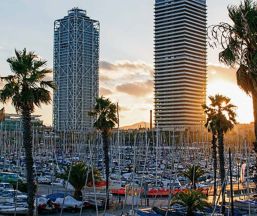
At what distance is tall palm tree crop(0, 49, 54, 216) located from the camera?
2842cm

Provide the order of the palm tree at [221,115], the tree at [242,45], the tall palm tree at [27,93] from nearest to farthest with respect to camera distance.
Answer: the tree at [242,45], the tall palm tree at [27,93], the palm tree at [221,115]

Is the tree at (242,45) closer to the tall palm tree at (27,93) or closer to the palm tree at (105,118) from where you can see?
the tall palm tree at (27,93)

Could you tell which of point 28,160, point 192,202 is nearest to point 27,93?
point 28,160

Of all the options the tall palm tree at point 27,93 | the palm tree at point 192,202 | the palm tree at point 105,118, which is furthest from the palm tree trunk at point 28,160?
the palm tree at point 105,118

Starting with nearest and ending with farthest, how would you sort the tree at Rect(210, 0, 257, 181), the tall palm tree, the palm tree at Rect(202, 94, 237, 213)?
the tree at Rect(210, 0, 257, 181)
the tall palm tree
the palm tree at Rect(202, 94, 237, 213)

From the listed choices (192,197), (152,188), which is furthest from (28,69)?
(152,188)

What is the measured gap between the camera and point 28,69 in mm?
29016

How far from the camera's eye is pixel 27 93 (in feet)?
92.9

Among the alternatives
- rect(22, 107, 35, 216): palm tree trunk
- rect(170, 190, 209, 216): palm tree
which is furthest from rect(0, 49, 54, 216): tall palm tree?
rect(170, 190, 209, 216): palm tree

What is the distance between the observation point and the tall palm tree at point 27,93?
2842cm

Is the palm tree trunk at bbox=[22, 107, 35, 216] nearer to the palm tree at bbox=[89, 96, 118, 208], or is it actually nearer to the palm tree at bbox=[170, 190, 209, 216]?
the palm tree at bbox=[170, 190, 209, 216]

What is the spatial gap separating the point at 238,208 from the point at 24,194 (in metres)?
20.9

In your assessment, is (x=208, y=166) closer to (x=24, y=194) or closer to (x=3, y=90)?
(x=24, y=194)

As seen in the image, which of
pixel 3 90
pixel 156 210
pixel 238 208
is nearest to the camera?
pixel 3 90
